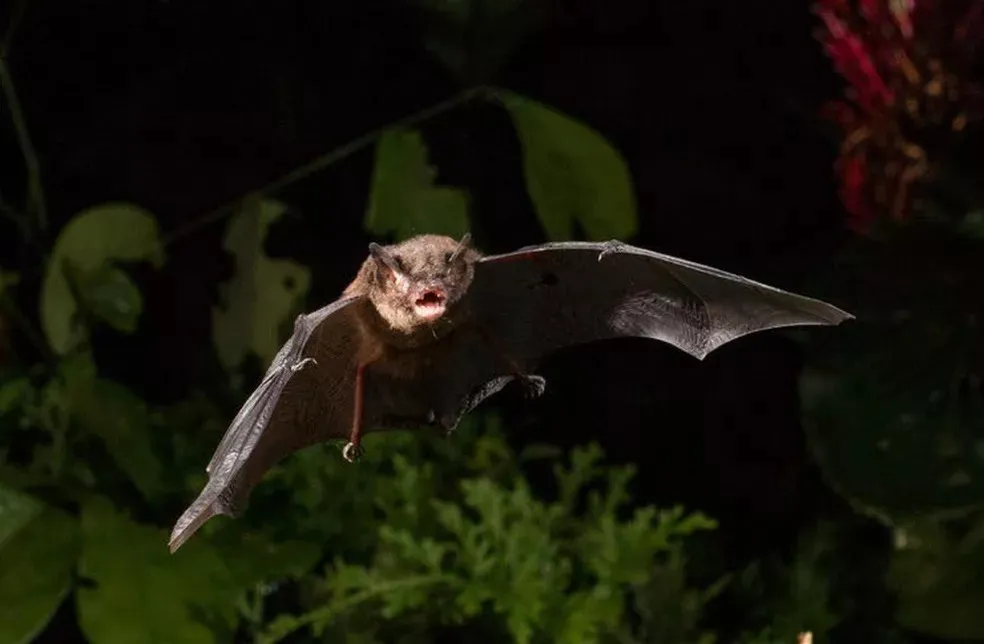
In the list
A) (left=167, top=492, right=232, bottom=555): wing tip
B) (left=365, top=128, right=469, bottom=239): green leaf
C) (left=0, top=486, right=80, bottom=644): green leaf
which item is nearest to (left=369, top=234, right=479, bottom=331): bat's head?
(left=167, top=492, right=232, bottom=555): wing tip

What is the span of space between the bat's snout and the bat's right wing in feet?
0.17

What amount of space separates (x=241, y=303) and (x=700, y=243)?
538mm

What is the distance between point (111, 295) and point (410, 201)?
12.8 inches

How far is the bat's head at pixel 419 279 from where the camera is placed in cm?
41

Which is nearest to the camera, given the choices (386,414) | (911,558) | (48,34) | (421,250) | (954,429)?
(421,250)

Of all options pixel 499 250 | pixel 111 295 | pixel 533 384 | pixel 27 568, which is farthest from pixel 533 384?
pixel 499 250

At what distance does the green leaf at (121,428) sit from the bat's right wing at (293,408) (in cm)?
46

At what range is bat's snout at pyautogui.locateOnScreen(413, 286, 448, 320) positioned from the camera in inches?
16.1

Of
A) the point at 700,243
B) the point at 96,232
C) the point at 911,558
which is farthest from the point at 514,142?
the point at 911,558

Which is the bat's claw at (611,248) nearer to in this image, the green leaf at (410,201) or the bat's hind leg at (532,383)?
the bat's hind leg at (532,383)

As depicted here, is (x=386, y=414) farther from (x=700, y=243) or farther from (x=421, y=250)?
(x=700, y=243)

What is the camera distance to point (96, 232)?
1020 mm

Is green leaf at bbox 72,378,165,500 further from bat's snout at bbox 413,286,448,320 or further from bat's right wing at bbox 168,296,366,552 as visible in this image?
bat's snout at bbox 413,286,448,320

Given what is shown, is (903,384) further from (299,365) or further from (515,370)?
(299,365)
